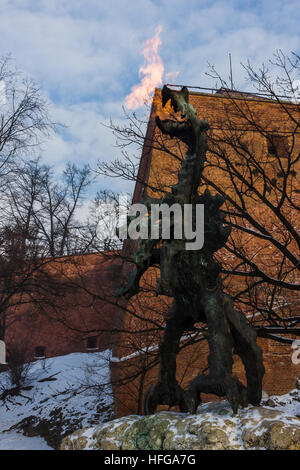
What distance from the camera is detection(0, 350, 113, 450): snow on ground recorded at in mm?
12413

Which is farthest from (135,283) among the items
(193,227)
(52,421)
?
(52,421)

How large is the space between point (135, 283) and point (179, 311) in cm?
63

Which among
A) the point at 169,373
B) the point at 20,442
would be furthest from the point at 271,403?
the point at 169,373

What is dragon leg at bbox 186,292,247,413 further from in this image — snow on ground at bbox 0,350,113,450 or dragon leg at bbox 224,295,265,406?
snow on ground at bbox 0,350,113,450

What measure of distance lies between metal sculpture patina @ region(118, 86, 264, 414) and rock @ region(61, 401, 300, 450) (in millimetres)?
312

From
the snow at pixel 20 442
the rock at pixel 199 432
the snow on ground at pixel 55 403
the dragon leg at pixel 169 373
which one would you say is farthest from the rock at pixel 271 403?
the rock at pixel 199 432

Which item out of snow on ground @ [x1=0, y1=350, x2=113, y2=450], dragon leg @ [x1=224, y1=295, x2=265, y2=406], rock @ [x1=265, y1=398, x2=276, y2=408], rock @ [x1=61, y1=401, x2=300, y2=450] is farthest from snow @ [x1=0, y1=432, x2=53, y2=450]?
dragon leg @ [x1=224, y1=295, x2=265, y2=406]

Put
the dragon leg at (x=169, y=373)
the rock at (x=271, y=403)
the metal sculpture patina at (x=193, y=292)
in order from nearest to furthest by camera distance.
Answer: the metal sculpture patina at (x=193, y=292), the dragon leg at (x=169, y=373), the rock at (x=271, y=403)

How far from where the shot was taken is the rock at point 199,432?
2813 millimetres

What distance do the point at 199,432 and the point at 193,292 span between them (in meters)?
1.32

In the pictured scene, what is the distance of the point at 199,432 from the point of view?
303 centimetres

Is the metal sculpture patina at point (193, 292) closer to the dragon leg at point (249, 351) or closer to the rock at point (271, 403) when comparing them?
the dragon leg at point (249, 351)

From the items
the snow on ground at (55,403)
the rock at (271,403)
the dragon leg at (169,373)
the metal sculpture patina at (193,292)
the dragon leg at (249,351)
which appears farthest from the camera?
the snow on ground at (55,403)

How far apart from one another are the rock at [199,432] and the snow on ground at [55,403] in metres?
7.07
